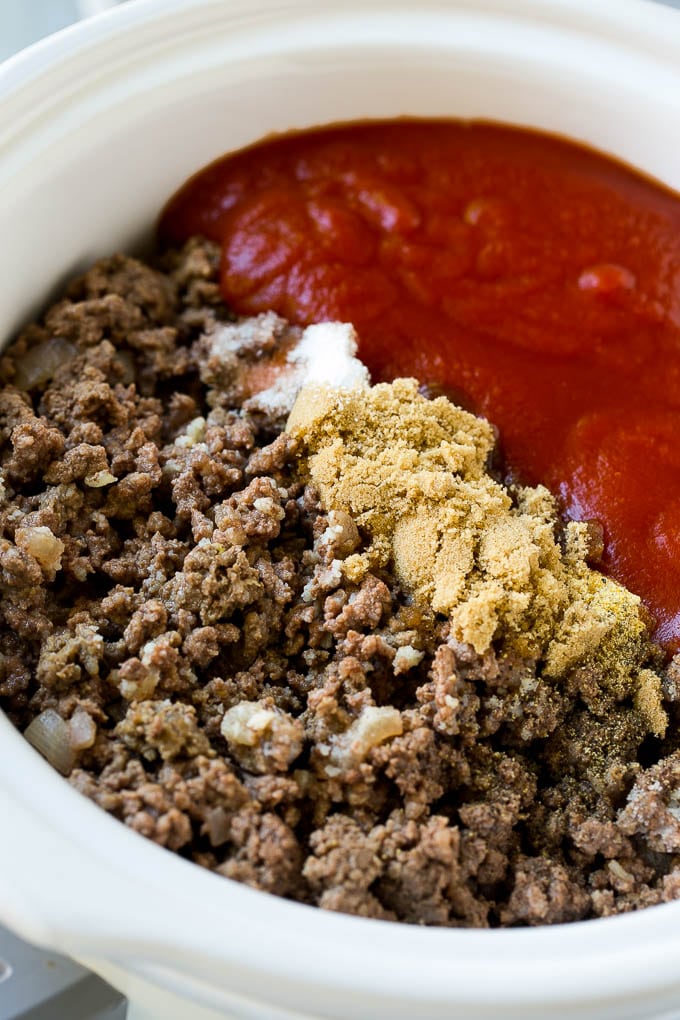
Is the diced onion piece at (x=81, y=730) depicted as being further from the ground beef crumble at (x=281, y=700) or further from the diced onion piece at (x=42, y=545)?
the diced onion piece at (x=42, y=545)

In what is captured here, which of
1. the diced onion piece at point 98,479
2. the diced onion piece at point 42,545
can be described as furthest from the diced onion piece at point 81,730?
the diced onion piece at point 98,479

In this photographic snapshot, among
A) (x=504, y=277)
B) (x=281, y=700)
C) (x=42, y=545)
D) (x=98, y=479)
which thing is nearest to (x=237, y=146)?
(x=504, y=277)

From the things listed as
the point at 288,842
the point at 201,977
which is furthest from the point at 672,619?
the point at 201,977

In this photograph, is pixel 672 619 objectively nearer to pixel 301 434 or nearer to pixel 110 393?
pixel 301 434

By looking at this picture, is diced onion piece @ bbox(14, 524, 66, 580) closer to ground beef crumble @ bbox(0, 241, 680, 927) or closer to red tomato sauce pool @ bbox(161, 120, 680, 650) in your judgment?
ground beef crumble @ bbox(0, 241, 680, 927)

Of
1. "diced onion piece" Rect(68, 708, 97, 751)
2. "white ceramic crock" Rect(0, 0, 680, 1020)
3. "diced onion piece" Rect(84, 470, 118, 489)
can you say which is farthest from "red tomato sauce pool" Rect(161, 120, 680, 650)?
"diced onion piece" Rect(68, 708, 97, 751)

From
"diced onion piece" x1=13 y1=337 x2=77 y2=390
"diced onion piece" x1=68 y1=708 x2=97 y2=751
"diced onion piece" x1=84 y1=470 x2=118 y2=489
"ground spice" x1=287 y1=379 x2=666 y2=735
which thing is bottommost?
"ground spice" x1=287 y1=379 x2=666 y2=735
